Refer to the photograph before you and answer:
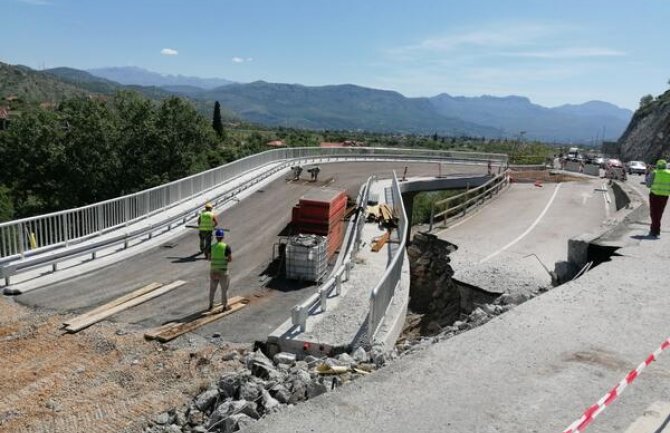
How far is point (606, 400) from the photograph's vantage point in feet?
19.2

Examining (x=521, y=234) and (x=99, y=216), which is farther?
(x=521, y=234)

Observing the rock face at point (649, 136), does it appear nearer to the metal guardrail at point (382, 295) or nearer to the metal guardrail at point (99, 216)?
the metal guardrail at point (99, 216)

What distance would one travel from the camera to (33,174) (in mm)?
49125

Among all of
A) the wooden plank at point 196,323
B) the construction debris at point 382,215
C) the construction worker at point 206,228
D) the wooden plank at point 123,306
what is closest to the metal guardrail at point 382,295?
the wooden plank at point 196,323

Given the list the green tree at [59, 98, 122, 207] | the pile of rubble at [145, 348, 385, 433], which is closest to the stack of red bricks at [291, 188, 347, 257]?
the pile of rubble at [145, 348, 385, 433]

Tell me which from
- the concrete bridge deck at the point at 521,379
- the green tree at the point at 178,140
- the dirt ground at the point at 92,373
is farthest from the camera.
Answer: the green tree at the point at 178,140

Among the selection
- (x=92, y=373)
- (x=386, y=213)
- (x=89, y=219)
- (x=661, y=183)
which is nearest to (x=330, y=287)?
(x=92, y=373)

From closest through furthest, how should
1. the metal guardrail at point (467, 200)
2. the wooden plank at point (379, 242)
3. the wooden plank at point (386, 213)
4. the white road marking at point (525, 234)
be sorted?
the white road marking at point (525, 234), the wooden plank at point (379, 242), the wooden plank at point (386, 213), the metal guardrail at point (467, 200)

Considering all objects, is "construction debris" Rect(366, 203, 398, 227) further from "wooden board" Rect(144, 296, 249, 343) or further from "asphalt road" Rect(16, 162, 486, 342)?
"wooden board" Rect(144, 296, 249, 343)

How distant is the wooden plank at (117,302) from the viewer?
10477 millimetres

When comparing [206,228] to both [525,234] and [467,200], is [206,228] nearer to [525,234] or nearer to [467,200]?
[525,234]

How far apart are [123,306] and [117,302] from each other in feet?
1.09

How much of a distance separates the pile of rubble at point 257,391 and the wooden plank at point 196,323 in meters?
1.82

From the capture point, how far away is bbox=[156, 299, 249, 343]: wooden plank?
984 cm
